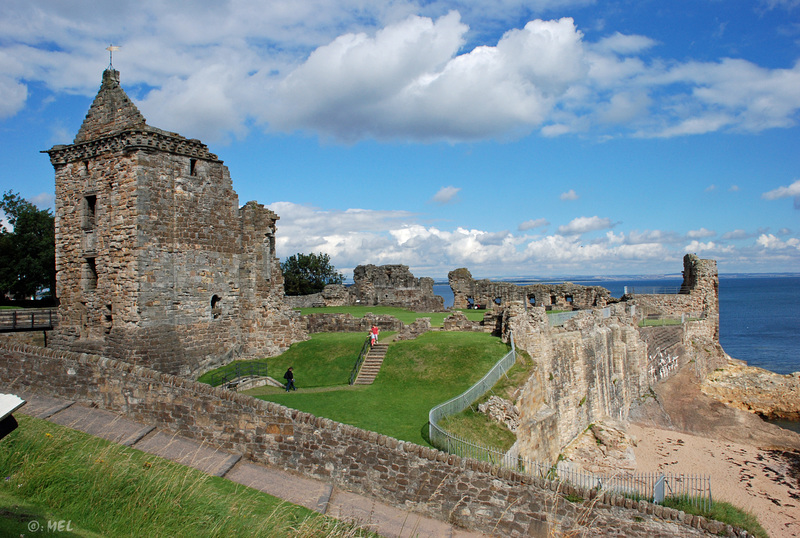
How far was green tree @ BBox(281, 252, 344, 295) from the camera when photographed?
5847cm

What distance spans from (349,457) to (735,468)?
2011 cm

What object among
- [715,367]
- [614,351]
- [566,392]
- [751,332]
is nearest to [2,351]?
[566,392]

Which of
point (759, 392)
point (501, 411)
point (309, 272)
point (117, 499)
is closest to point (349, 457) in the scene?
point (117, 499)

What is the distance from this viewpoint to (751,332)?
3034 inches

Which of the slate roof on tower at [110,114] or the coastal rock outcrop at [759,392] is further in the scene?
the coastal rock outcrop at [759,392]

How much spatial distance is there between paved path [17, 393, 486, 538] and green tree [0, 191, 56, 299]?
28.6m

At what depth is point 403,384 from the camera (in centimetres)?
1766

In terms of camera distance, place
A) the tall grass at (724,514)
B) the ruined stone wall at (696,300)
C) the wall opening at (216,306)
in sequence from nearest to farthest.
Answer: the tall grass at (724,514), the wall opening at (216,306), the ruined stone wall at (696,300)

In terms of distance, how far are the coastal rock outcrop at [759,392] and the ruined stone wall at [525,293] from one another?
9.81 meters

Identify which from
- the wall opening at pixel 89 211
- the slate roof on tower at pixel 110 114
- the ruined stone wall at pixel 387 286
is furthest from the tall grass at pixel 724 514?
the ruined stone wall at pixel 387 286

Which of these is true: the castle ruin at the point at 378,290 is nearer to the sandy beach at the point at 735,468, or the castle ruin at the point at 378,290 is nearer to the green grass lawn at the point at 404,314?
the green grass lawn at the point at 404,314

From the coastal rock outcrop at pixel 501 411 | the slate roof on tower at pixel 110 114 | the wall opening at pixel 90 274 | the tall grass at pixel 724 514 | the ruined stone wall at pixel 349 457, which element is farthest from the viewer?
the wall opening at pixel 90 274

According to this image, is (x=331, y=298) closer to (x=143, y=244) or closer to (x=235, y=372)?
(x=235, y=372)

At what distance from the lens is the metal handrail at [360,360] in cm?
1869
